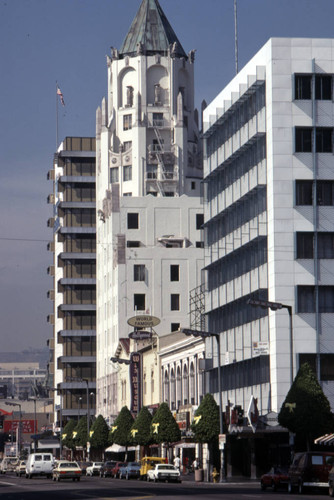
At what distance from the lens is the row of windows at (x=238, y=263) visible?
8144cm

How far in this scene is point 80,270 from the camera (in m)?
172

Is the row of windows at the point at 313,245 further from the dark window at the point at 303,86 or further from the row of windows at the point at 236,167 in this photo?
the dark window at the point at 303,86

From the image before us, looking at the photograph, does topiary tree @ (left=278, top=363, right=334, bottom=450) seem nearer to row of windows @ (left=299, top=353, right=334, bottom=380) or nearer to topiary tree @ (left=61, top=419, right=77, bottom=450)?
row of windows @ (left=299, top=353, right=334, bottom=380)

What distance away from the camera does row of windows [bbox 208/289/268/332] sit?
3182 inches

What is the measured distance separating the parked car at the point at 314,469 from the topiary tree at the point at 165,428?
4177cm

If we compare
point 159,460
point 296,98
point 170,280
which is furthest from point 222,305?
point 170,280

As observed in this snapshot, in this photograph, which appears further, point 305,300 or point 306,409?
point 305,300

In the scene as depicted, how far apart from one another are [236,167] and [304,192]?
Result: 1025 centimetres

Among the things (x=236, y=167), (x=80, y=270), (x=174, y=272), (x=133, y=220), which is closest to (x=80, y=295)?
(x=80, y=270)

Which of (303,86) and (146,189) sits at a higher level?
(146,189)

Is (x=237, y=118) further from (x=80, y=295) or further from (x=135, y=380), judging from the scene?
(x=80, y=295)

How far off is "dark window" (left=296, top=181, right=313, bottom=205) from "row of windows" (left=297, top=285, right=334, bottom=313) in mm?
5943

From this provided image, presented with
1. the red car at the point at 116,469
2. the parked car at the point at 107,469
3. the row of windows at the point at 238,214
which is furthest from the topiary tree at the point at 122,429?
the row of windows at the point at 238,214

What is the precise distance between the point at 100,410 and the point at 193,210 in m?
30.5
